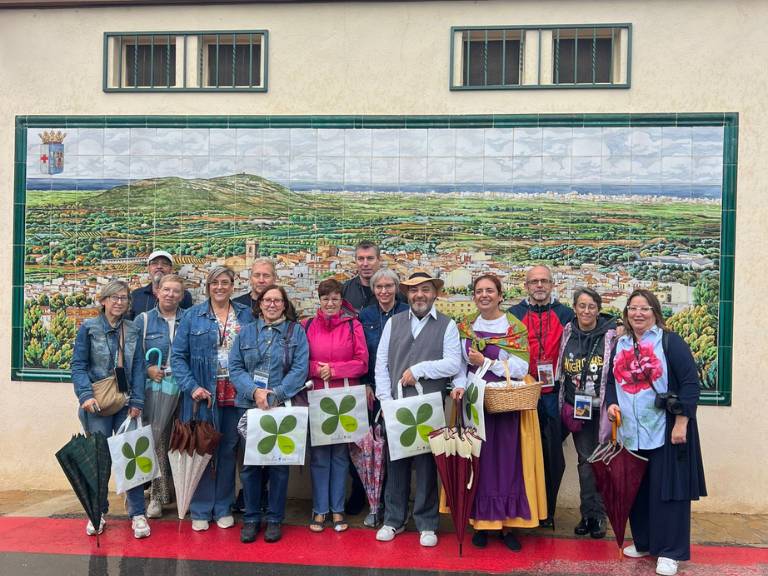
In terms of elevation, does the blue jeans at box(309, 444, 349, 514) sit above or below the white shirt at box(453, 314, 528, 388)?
below

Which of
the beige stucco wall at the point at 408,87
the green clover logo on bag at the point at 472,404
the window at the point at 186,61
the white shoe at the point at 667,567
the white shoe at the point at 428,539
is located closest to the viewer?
the white shoe at the point at 667,567

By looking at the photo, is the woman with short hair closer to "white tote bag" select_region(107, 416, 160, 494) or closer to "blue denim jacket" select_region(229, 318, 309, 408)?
"blue denim jacket" select_region(229, 318, 309, 408)

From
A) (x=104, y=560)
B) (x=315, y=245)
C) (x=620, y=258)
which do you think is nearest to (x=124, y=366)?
(x=104, y=560)

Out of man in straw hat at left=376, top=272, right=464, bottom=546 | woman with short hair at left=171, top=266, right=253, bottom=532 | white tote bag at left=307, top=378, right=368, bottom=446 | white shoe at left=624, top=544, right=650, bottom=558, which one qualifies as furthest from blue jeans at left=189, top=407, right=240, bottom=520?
white shoe at left=624, top=544, right=650, bottom=558

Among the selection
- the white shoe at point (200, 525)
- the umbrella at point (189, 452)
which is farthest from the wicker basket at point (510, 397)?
the white shoe at point (200, 525)

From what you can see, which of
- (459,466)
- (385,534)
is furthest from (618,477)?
(385,534)

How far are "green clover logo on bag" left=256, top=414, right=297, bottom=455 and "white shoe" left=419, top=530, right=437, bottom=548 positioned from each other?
1.08 metres

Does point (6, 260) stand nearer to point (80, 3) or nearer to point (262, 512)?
point (80, 3)

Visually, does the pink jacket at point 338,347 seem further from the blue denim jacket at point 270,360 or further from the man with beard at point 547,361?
the man with beard at point 547,361

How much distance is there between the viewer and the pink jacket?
5.46 metres

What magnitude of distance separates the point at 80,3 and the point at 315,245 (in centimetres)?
297

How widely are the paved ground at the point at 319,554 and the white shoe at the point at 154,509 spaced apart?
8 cm

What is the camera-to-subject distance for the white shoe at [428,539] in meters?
5.26

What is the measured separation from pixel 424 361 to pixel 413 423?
43 cm
